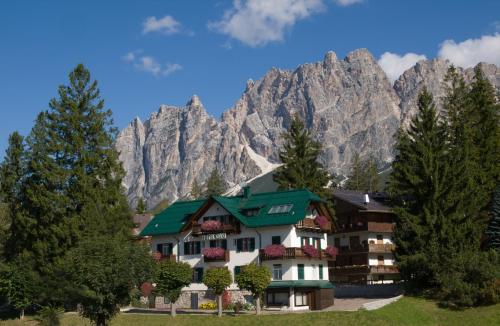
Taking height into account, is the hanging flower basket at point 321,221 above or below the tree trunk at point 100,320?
above

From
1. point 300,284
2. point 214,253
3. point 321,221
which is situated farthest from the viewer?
point 214,253

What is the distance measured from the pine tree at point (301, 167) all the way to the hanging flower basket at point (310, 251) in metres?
16.5

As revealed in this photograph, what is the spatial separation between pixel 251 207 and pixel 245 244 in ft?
12.3

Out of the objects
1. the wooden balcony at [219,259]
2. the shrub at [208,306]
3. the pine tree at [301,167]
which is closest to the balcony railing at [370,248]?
the pine tree at [301,167]

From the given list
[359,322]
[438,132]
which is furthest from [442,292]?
[438,132]

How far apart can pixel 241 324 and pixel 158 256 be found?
63.9ft

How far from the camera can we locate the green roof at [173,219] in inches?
2606

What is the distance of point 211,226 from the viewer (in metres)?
62.4

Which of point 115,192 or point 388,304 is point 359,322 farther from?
point 115,192

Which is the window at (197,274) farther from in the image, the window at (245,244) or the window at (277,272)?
the window at (277,272)

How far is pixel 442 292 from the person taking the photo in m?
50.8

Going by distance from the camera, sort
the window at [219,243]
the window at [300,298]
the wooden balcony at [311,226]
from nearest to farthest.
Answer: the window at [300,298], the wooden balcony at [311,226], the window at [219,243]

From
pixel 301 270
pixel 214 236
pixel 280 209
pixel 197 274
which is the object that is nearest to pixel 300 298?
pixel 301 270

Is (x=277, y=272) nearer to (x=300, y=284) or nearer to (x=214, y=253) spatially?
(x=300, y=284)
